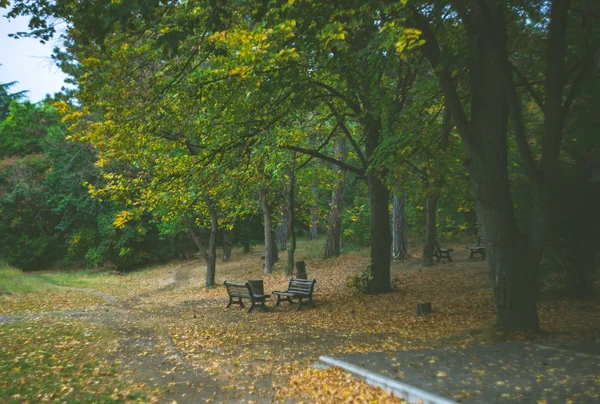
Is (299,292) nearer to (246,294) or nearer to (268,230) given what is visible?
(246,294)

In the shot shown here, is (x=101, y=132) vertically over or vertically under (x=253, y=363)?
over

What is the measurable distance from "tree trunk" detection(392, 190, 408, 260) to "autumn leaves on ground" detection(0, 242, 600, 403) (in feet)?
7.55

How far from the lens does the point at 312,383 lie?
250 inches

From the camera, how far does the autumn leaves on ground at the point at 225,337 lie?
6.14 meters

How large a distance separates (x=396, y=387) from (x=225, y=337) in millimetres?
4856

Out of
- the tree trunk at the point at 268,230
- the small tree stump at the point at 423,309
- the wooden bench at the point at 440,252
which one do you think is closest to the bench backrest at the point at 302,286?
the small tree stump at the point at 423,309

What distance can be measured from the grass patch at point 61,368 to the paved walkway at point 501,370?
320 centimetres

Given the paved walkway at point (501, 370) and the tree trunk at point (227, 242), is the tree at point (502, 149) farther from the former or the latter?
the tree trunk at point (227, 242)

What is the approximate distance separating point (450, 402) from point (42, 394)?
15.2 feet

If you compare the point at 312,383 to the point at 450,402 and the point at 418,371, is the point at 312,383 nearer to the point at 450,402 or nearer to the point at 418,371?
the point at 418,371

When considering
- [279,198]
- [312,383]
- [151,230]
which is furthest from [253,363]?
[151,230]

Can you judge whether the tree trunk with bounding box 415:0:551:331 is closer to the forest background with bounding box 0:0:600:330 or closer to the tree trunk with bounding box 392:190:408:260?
the forest background with bounding box 0:0:600:330

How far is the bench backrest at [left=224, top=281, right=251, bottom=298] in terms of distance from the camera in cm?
1324

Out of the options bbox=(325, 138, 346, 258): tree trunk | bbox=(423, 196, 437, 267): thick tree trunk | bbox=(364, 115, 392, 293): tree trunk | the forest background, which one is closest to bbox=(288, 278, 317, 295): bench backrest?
the forest background
